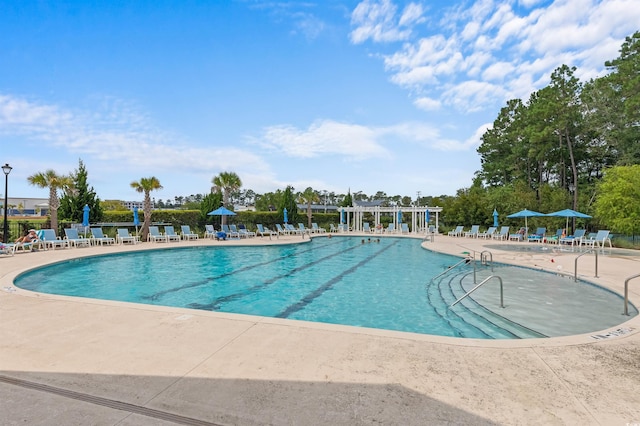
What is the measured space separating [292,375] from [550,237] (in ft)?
61.7

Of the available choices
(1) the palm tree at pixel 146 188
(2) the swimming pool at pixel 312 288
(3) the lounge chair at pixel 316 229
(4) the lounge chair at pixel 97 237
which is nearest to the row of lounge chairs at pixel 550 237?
(2) the swimming pool at pixel 312 288

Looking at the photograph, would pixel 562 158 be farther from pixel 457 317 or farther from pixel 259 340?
pixel 259 340

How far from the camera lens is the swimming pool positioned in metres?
5.73

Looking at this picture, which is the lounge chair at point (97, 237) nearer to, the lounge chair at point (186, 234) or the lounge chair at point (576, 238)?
the lounge chair at point (186, 234)

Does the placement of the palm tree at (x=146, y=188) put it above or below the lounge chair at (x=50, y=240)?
above

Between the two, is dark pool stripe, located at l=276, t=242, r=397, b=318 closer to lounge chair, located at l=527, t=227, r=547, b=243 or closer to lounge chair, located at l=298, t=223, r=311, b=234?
lounge chair, located at l=527, t=227, r=547, b=243

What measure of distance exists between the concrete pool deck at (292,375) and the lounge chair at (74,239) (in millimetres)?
11596

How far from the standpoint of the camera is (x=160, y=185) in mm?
17375

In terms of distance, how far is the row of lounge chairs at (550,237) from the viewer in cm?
1420

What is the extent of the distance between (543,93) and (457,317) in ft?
82.4

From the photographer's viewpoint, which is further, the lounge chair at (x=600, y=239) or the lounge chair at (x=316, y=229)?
the lounge chair at (x=316, y=229)

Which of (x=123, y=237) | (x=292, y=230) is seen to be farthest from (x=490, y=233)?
(x=123, y=237)

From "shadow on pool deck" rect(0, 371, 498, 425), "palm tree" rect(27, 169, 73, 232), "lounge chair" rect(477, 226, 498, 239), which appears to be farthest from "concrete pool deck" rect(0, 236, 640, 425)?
"lounge chair" rect(477, 226, 498, 239)

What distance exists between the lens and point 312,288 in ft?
26.8
